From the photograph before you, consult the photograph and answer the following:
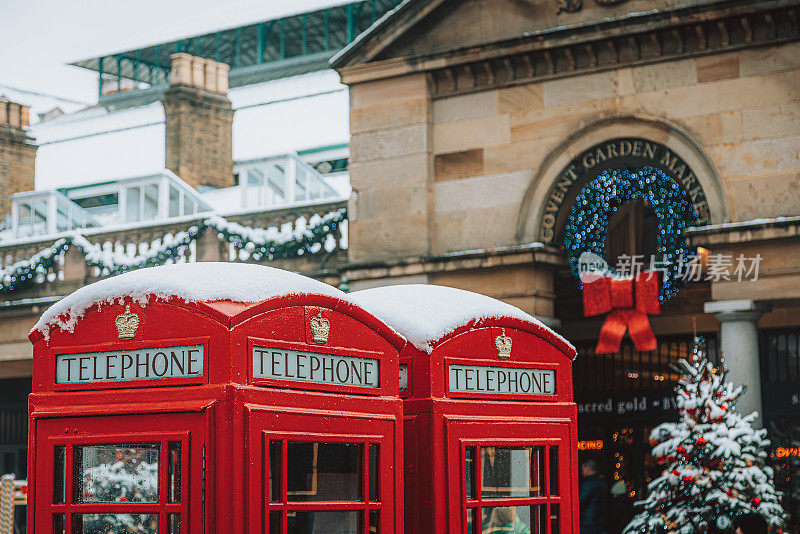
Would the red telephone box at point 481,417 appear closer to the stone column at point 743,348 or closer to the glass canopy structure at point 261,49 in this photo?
the stone column at point 743,348

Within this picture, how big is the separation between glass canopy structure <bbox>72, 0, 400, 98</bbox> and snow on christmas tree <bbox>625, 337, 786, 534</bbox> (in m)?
Answer: 18.9

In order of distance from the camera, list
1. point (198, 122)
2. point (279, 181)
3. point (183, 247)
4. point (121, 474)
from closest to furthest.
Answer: point (121, 474) < point (183, 247) < point (279, 181) < point (198, 122)

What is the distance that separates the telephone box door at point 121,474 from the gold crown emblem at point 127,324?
402mm

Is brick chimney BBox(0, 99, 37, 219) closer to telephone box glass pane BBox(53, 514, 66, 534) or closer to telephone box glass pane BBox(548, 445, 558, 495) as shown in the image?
telephone box glass pane BBox(548, 445, 558, 495)

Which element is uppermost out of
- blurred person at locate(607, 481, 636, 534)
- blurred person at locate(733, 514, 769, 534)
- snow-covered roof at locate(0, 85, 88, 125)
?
snow-covered roof at locate(0, 85, 88, 125)

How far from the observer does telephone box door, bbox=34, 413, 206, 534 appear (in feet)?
18.2

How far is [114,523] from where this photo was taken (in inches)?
226

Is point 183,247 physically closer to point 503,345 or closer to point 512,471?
point 503,345

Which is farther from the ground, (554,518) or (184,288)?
(184,288)

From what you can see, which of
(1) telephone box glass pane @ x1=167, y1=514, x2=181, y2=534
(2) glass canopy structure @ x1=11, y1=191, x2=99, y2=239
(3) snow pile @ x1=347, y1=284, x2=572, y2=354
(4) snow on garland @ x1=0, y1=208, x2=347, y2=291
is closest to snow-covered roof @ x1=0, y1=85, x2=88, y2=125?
(2) glass canopy structure @ x1=11, y1=191, x2=99, y2=239

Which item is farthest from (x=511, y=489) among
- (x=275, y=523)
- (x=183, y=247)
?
(x=183, y=247)

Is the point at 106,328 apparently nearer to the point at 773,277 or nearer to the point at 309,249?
the point at 773,277

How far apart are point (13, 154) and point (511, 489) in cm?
2275

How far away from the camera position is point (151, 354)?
579 centimetres
